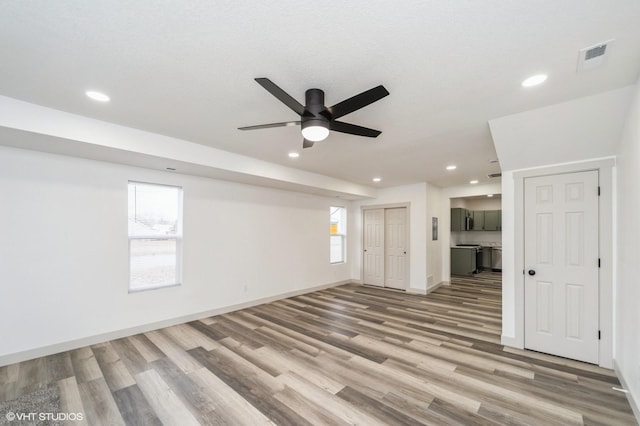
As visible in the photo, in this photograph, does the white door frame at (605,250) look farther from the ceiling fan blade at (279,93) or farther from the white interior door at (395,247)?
the white interior door at (395,247)

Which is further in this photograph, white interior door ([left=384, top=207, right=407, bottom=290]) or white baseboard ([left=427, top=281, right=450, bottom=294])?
white interior door ([left=384, top=207, right=407, bottom=290])

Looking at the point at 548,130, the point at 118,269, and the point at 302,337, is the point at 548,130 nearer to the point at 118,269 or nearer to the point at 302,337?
the point at 302,337

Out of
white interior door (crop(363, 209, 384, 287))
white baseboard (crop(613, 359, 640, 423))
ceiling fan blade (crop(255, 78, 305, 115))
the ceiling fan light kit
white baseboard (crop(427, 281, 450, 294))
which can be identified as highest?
ceiling fan blade (crop(255, 78, 305, 115))

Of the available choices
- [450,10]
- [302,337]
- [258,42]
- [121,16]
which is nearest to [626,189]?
[450,10]

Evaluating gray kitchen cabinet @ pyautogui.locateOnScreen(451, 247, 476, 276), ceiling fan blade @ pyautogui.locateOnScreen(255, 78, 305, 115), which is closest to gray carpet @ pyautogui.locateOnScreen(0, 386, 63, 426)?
ceiling fan blade @ pyautogui.locateOnScreen(255, 78, 305, 115)

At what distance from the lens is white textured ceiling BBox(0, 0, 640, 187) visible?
153cm

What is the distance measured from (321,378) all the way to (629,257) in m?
2.98

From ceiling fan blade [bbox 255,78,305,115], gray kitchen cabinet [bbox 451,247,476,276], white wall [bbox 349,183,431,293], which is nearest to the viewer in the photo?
ceiling fan blade [bbox 255,78,305,115]

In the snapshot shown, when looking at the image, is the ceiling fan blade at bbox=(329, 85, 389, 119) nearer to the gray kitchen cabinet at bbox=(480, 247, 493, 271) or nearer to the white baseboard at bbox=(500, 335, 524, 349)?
the white baseboard at bbox=(500, 335, 524, 349)

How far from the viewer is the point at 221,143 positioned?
382 cm

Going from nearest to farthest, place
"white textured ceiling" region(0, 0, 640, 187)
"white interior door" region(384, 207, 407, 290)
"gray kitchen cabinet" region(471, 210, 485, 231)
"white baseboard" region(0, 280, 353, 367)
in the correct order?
"white textured ceiling" region(0, 0, 640, 187), "white baseboard" region(0, 280, 353, 367), "white interior door" region(384, 207, 407, 290), "gray kitchen cabinet" region(471, 210, 485, 231)

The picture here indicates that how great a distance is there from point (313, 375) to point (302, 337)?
103 cm

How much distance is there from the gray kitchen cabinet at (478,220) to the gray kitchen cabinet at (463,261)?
4.05 feet

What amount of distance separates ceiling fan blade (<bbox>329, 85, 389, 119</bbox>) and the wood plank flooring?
2.41 m
